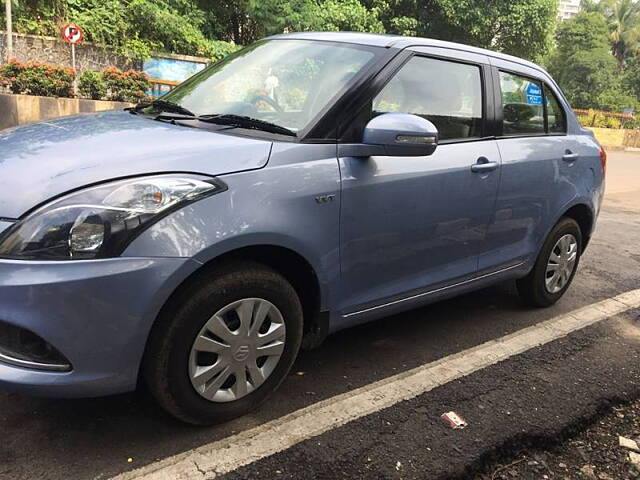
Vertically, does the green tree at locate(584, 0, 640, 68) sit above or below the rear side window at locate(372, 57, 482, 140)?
above

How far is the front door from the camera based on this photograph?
260 cm

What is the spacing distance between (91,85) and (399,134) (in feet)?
32.6

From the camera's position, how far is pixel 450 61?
3.16 metres

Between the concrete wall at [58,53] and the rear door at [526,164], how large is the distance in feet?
43.9

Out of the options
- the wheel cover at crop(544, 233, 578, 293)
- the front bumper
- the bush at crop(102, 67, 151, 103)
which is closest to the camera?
the front bumper

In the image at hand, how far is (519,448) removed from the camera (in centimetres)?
242

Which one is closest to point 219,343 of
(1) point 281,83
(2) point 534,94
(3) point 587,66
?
(1) point 281,83

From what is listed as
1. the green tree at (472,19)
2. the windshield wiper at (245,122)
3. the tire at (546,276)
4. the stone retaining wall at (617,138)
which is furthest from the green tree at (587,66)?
the windshield wiper at (245,122)

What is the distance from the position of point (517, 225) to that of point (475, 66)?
3.28ft

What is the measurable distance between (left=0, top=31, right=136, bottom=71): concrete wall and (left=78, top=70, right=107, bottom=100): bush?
400 centimetres

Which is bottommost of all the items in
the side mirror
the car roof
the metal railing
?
the metal railing

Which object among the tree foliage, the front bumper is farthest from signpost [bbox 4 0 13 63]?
the front bumper

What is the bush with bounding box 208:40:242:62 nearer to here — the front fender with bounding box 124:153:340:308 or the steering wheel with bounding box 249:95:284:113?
the steering wheel with bounding box 249:95:284:113

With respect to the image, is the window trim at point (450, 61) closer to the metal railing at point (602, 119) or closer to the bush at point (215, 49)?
the bush at point (215, 49)
